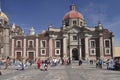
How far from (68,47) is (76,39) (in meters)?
3.14

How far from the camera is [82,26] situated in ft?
221

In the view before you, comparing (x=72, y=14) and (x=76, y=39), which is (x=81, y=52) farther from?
(x=72, y=14)

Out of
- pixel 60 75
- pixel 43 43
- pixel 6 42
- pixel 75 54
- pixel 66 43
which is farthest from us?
pixel 75 54

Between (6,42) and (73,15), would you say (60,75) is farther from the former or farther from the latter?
(73,15)

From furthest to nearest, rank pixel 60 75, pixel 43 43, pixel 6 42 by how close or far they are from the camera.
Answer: pixel 43 43
pixel 6 42
pixel 60 75

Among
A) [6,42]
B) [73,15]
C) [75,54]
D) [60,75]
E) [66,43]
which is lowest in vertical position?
[60,75]

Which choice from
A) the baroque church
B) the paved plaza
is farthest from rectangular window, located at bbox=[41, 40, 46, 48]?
the paved plaza

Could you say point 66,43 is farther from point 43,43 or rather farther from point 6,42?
point 6,42

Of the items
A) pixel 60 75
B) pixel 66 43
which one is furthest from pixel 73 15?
pixel 60 75

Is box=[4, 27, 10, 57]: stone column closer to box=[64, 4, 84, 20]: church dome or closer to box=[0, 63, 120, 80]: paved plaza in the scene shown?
box=[64, 4, 84, 20]: church dome

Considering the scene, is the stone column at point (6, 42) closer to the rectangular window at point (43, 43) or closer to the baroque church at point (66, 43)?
the baroque church at point (66, 43)

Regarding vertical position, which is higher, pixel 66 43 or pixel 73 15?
pixel 73 15

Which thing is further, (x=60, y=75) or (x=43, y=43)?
(x=43, y=43)

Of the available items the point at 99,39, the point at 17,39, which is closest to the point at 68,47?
the point at 99,39
